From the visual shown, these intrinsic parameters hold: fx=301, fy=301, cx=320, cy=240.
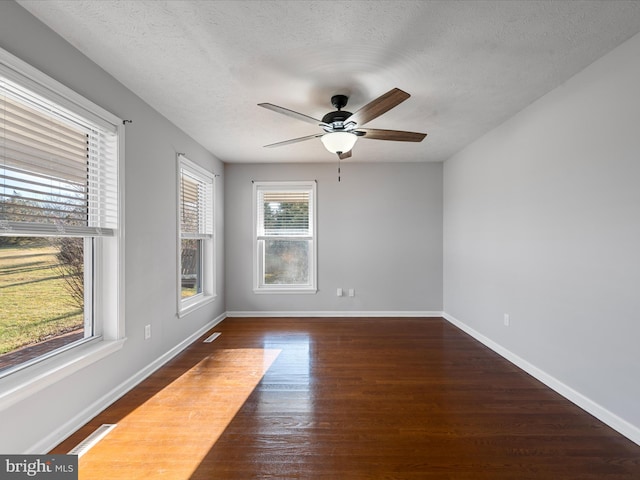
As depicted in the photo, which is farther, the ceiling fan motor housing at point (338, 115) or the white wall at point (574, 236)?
the ceiling fan motor housing at point (338, 115)

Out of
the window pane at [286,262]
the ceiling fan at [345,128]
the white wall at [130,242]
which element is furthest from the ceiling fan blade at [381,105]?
the window pane at [286,262]

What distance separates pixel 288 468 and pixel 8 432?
4.72 feet

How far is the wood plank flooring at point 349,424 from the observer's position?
166 centimetres

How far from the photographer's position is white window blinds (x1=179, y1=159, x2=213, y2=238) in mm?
3584

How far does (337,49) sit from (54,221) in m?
2.08

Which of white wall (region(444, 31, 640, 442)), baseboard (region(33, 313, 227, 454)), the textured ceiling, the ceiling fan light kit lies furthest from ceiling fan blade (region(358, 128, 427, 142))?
baseboard (region(33, 313, 227, 454))

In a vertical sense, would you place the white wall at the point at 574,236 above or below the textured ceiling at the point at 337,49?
below

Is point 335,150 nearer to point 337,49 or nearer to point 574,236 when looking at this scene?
point 337,49

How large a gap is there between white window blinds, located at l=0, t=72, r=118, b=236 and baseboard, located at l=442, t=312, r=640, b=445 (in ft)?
12.2

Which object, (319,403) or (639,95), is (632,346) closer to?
(639,95)

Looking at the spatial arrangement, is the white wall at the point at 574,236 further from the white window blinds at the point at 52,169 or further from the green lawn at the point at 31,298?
the green lawn at the point at 31,298

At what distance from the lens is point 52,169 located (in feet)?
6.05

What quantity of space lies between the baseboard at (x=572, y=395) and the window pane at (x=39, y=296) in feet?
12.0

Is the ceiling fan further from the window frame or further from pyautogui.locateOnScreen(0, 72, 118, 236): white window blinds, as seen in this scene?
the window frame
